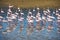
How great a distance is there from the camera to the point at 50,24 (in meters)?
2.10

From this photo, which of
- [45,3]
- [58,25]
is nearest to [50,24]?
[58,25]

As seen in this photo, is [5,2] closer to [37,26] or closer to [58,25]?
[37,26]

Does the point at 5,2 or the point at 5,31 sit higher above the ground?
the point at 5,2

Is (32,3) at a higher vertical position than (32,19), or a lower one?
higher

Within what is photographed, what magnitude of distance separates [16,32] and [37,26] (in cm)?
21

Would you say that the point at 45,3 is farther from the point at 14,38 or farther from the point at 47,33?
the point at 14,38

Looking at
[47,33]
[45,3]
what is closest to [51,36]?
[47,33]

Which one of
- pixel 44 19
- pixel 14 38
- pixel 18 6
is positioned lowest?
pixel 14 38

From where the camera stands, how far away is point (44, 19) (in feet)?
6.98

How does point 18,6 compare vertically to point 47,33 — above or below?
above

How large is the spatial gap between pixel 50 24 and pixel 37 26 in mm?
129

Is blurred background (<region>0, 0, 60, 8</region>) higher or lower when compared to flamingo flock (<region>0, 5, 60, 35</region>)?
higher

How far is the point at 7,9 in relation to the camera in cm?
215

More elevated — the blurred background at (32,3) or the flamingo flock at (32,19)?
the blurred background at (32,3)
